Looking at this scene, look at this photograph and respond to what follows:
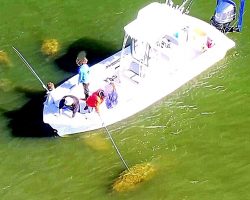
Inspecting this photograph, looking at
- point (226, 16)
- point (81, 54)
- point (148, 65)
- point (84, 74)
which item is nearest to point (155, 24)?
point (148, 65)

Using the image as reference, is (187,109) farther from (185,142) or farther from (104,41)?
(104,41)

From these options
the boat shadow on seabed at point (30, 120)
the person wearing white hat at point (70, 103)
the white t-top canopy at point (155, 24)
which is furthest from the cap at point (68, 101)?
the white t-top canopy at point (155, 24)

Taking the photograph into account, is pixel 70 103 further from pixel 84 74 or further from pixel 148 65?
pixel 148 65

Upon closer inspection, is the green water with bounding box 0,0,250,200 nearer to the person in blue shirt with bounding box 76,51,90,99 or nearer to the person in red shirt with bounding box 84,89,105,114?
the person in red shirt with bounding box 84,89,105,114

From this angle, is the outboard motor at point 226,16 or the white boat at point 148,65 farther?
the outboard motor at point 226,16

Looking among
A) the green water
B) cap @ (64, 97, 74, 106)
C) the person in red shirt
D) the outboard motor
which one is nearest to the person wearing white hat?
cap @ (64, 97, 74, 106)

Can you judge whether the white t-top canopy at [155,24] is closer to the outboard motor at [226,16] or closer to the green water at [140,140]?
the outboard motor at [226,16]
